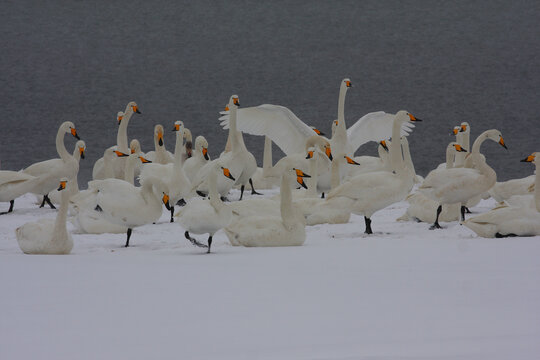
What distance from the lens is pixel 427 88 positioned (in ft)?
77.4

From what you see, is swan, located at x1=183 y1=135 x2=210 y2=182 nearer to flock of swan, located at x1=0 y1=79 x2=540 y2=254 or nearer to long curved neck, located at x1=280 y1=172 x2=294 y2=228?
flock of swan, located at x1=0 y1=79 x2=540 y2=254

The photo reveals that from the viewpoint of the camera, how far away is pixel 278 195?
312 inches

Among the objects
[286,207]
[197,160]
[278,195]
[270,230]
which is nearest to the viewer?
[270,230]

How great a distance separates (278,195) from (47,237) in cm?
272

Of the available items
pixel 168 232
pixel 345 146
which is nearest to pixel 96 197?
pixel 168 232

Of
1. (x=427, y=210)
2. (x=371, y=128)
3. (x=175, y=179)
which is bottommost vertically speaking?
(x=427, y=210)

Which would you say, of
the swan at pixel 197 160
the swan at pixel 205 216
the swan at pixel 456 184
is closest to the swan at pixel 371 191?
the swan at pixel 456 184

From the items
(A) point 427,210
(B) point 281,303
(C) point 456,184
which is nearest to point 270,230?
(C) point 456,184

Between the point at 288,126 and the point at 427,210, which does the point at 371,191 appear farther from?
the point at 288,126

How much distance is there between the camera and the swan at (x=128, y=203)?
6488mm

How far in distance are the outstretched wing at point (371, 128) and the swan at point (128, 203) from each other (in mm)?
4468

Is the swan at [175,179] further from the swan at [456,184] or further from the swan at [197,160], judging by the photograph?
the swan at [456,184]

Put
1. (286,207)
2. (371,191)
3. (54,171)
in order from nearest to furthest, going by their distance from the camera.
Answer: (286,207) < (371,191) < (54,171)

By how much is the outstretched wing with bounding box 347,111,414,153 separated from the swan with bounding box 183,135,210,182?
1.86 m
